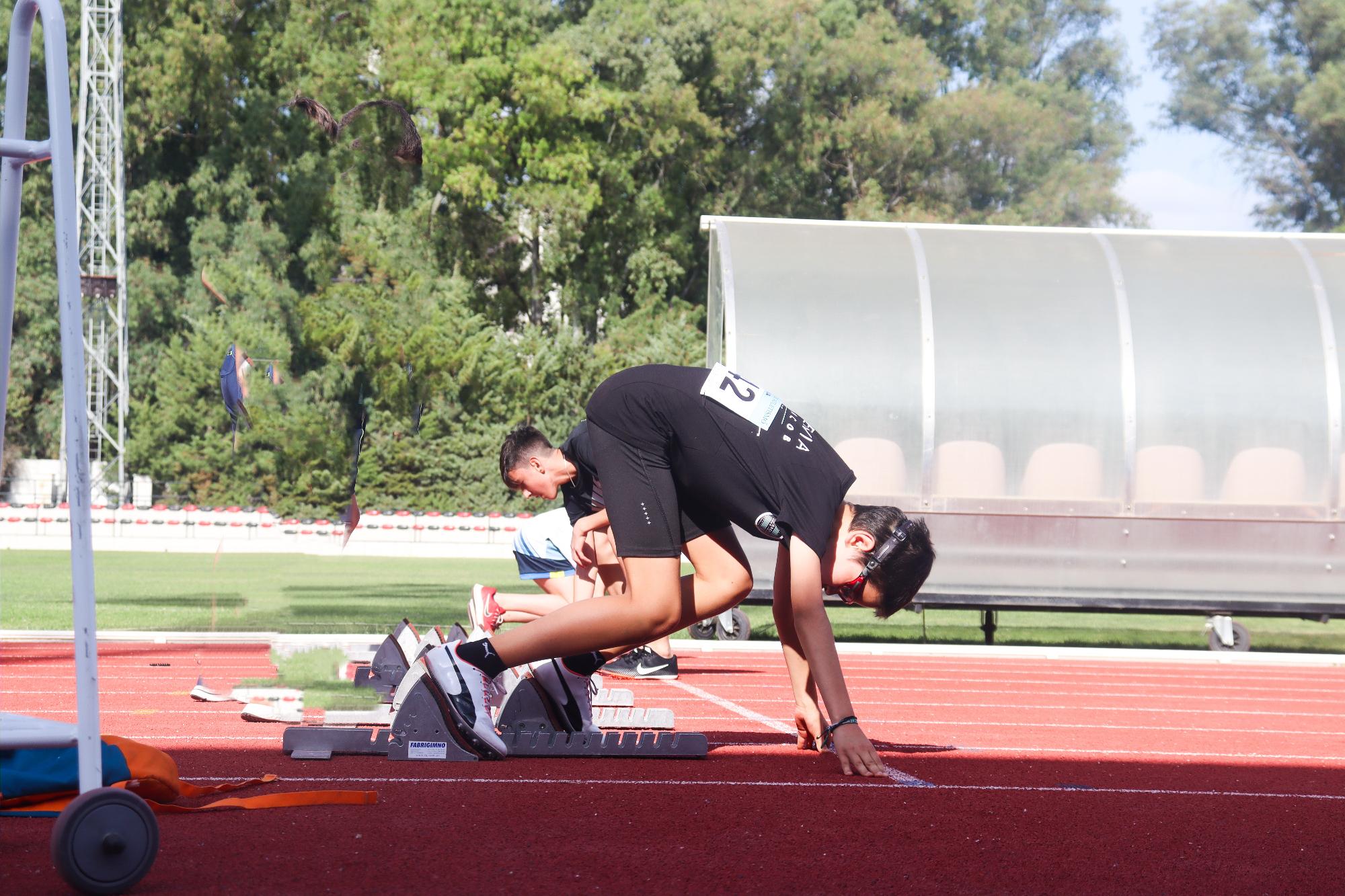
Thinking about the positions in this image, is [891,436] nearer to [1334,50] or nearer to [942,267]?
[942,267]

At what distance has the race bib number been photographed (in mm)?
4531

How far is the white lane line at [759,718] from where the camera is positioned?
16.0 ft

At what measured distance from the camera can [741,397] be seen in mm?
4582

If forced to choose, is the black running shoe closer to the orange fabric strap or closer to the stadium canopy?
the stadium canopy

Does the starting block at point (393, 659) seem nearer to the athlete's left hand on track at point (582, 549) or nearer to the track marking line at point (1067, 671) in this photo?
the athlete's left hand on track at point (582, 549)

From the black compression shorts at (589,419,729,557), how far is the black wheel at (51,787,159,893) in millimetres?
1855

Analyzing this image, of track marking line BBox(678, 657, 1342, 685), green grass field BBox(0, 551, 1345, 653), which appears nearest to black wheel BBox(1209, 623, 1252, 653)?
green grass field BBox(0, 551, 1345, 653)

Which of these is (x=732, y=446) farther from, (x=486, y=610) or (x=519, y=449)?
(x=486, y=610)

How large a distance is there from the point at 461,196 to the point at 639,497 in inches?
1409

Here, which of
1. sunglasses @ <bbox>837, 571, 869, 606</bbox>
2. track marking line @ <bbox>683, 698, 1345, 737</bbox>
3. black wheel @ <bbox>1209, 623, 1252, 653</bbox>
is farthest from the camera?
black wheel @ <bbox>1209, 623, 1252, 653</bbox>

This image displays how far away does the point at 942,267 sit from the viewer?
12984mm

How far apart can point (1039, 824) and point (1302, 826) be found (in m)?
0.89

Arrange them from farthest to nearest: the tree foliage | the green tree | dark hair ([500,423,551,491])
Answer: the green tree → the tree foliage → dark hair ([500,423,551,491])

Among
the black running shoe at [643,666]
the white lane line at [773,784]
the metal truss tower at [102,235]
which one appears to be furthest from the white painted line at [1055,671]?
the metal truss tower at [102,235]
